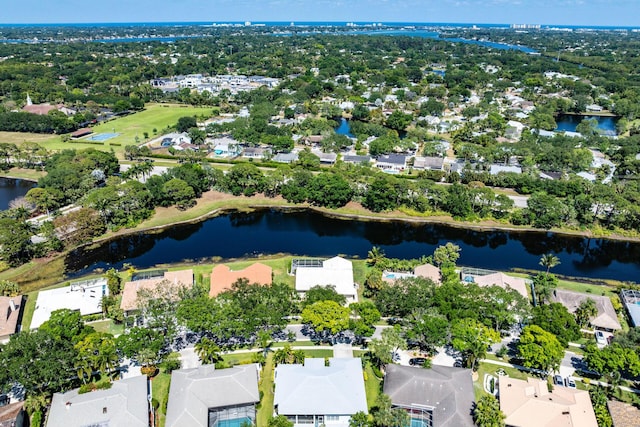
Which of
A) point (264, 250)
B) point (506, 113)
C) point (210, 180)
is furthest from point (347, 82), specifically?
point (264, 250)

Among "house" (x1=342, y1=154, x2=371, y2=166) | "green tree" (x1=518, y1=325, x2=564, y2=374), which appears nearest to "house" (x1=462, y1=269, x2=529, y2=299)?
"green tree" (x1=518, y1=325, x2=564, y2=374)

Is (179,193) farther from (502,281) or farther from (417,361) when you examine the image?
(502,281)

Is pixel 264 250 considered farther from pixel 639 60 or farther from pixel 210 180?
pixel 639 60

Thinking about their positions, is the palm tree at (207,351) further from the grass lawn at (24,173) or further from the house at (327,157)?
the grass lawn at (24,173)

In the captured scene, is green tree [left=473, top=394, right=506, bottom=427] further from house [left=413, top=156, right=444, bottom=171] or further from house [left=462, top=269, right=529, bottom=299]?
house [left=413, top=156, right=444, bottom=171]

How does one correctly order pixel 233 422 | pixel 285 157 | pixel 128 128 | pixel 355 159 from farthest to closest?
pixel 128 128 < pixel 285 157 < pixel 355 159 < pixel 233 422

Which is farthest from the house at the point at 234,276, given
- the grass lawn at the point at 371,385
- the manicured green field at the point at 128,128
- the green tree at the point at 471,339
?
the manicured green field at the point at 128,128

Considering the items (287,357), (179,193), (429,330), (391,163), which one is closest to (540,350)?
(429,330)
